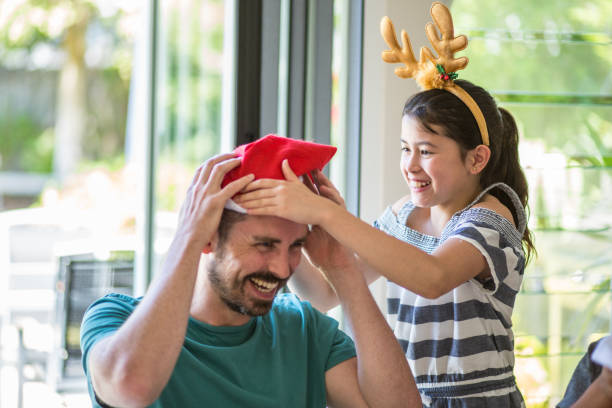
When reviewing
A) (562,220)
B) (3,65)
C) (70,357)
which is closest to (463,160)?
(562,220)

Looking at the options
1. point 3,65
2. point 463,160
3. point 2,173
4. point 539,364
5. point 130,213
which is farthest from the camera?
point 2,173

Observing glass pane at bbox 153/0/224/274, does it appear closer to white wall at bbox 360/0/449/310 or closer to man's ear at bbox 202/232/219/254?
white wall at bbox 360/0/449/310

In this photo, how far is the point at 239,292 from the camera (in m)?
1.38

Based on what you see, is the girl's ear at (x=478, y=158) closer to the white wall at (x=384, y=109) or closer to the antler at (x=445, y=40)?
the antler at (x=445, y=40)

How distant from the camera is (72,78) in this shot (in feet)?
16.4

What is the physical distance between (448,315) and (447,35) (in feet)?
2.18

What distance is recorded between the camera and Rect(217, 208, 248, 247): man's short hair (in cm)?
135

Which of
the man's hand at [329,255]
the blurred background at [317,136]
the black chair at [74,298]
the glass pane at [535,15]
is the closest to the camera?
the man's hand at [329,255]

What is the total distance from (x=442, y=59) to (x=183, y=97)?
3.24ft

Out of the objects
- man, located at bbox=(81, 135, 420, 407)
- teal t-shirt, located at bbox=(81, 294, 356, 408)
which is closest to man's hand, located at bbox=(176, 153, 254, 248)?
man, located at bbox=(81, 135, 420, 407)

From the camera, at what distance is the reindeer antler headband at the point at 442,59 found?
1680 mm

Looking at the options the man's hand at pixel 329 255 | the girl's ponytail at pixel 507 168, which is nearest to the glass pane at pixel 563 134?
the girl's ponytail at pixel 507 168

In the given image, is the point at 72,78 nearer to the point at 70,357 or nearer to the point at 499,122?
the point at 70,357

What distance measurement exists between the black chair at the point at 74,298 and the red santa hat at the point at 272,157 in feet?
5.85
